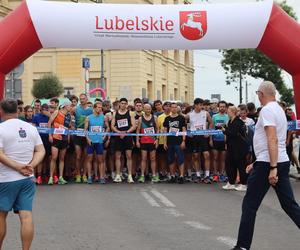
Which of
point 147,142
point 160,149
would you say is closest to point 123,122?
point 147,142

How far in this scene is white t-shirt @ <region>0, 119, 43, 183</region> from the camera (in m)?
5.86

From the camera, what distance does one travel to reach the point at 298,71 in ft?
37.8

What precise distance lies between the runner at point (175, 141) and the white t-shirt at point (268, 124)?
6849 mm

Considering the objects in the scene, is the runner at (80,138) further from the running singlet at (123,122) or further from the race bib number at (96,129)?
the running singlet at (123,122)

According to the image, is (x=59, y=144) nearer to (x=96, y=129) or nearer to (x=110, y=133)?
(x=96, y=129)

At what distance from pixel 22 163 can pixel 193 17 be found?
655 centimetres

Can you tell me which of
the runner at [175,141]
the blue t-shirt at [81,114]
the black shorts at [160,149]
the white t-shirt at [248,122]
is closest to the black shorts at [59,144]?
the blue t-shirt at [81,114]

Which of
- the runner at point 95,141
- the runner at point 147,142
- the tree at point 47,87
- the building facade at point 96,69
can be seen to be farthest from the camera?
the building facade at point 96,69

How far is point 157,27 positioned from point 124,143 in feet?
10.5

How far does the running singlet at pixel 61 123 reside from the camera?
1310cm

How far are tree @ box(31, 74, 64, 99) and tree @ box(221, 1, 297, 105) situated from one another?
50.8 ft

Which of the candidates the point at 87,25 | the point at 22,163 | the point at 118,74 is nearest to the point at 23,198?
the point at 22,163

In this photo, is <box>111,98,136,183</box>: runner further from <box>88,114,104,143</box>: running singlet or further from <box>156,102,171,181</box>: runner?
<box>156,102,171,181</box>: runner

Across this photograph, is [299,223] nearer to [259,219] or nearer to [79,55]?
[259,219]
